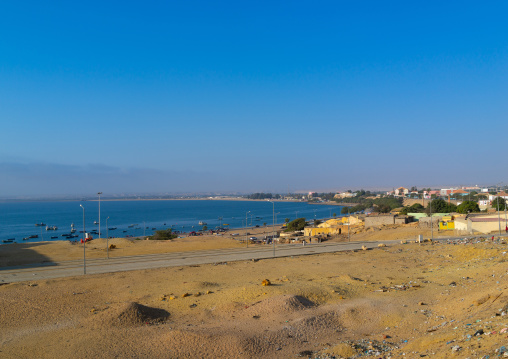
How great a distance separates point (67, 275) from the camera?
26906 mm

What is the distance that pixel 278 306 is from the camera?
54.8 feet

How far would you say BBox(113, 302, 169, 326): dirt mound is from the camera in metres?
15.4

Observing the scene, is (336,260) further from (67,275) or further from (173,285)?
(67,275)

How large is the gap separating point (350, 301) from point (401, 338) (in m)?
5.06

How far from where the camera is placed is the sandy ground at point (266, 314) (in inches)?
487

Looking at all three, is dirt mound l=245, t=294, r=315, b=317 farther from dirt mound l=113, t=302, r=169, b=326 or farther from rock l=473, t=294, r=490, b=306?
rock l=473, t=294, r=490, b=306

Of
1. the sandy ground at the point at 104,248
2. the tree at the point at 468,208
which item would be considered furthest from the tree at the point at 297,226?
the tree at the point at 468,208

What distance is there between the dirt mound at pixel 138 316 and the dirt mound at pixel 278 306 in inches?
156

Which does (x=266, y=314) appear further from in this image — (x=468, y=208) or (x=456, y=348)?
(x=468, y=208)

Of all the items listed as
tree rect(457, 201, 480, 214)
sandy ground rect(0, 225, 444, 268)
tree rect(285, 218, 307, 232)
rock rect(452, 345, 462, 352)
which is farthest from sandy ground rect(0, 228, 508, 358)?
tree rect(457, 201, 480, 214)

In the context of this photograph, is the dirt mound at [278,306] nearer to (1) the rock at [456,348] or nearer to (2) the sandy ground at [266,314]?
(2) the sandy ground at [266,314]

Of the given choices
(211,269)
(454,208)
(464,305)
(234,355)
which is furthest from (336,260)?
(454,208)

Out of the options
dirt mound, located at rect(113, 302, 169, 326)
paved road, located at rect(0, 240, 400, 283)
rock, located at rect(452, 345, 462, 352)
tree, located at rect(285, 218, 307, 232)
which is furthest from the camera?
Answer: tree, located at rect(285, 218, 307, 232)

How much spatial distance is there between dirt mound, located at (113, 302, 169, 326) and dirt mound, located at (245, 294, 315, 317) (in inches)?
156
